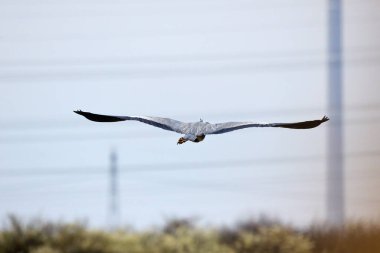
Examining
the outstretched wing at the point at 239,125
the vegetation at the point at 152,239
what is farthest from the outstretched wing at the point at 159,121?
the vegetation at the point at 152,239

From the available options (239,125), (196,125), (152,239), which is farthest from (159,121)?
(152,239)

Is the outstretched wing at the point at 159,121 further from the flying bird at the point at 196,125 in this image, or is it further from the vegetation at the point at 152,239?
the vegetation at the point at 152,239

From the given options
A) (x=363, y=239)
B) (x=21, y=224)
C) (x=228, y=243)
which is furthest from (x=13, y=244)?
(x=363, y=239)

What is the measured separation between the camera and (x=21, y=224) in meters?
20.5

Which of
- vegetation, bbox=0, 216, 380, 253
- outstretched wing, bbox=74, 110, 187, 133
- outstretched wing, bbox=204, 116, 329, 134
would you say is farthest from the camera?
vegetation, bbox=0, 216, 380, 253

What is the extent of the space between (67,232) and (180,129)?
52.4ft

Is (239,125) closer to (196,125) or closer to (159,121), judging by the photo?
(196,125)

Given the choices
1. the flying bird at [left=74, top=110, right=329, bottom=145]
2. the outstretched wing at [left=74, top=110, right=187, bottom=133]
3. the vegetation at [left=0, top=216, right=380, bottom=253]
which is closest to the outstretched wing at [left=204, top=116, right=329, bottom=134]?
the flying bird at [left=74, top=110, right=329, bottom=145]

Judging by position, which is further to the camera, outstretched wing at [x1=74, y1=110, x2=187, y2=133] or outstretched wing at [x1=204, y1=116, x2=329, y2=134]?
outstretched wing at [x1=74, y1=110, x2=187, y2=133]

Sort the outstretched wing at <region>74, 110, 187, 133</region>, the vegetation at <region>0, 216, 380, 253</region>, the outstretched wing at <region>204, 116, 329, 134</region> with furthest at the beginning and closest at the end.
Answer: the vegetation at <region>0, 216, 380, 253</region>
the outstretched wing at <region>74, 110, 187, 133</region>
the outstretched wing at <region>204, 116, 329, 134</region>

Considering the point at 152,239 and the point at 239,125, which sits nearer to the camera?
the point at 239,125

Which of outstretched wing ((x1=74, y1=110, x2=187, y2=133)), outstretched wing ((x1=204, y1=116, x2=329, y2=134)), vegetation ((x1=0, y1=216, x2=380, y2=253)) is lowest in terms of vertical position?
vegetation ((x1=0, y1=216, x2=380, y2=253))

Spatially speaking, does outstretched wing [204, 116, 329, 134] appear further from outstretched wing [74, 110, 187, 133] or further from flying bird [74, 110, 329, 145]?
outstretched wing [74, 110, 187, 133]

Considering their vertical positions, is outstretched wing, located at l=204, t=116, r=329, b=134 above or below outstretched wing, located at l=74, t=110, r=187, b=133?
below
